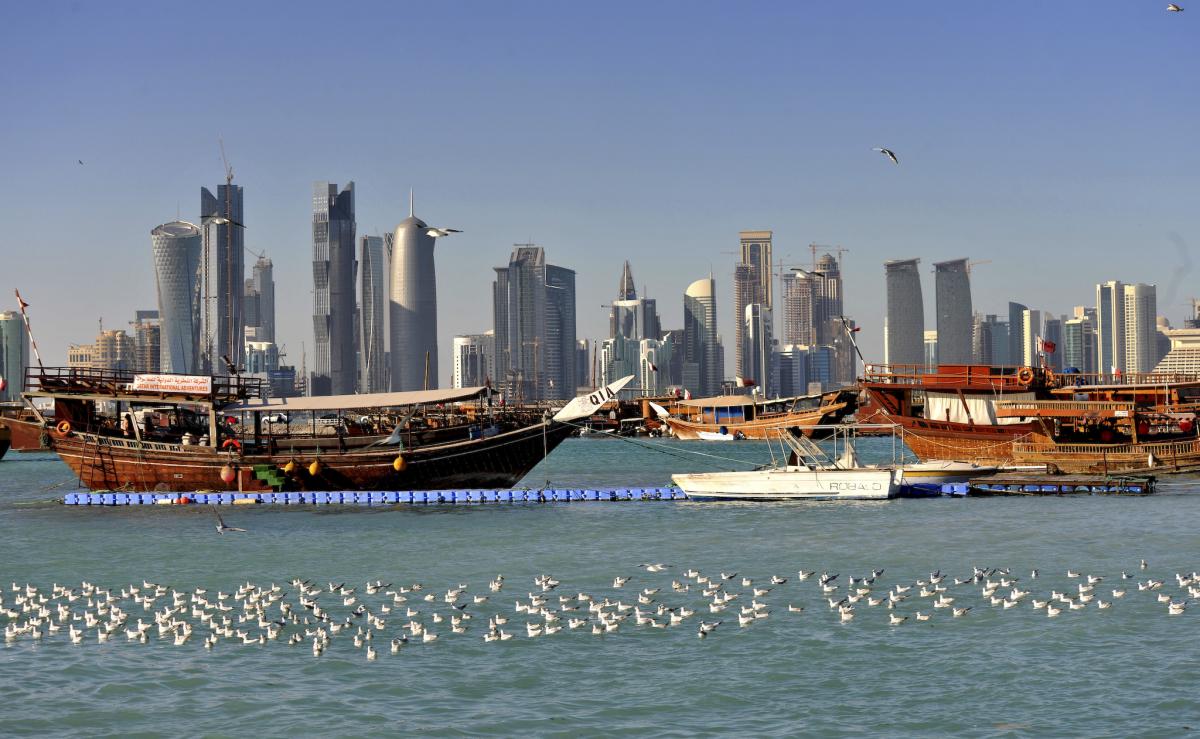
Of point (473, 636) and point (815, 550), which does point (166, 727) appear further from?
point (815, 550)

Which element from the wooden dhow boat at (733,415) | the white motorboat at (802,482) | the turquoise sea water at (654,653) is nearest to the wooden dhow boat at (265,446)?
the white motorboat at (802,482)

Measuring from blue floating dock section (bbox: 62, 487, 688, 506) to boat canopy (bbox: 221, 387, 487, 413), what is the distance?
408cm

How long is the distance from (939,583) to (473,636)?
43.4 ft

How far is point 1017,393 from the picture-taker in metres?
77.2

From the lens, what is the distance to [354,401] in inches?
2430

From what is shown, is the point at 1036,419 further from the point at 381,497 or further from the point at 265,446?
the point at 265,446

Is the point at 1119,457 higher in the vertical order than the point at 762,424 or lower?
lower

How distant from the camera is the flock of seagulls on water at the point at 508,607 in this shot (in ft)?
96.2

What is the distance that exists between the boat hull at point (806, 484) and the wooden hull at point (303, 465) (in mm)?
9898

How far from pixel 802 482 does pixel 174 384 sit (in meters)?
28.9

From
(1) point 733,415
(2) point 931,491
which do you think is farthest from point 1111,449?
(1) point 733,415

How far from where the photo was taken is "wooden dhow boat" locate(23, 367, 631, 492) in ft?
196

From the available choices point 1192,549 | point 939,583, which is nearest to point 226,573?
point 939,583

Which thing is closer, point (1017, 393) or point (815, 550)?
point (815, 550)
